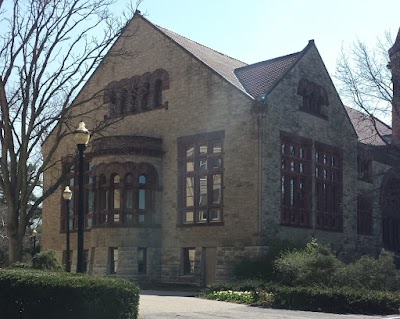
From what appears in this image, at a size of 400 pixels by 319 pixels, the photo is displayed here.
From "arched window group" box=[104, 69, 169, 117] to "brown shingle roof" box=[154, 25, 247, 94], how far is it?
207 cm

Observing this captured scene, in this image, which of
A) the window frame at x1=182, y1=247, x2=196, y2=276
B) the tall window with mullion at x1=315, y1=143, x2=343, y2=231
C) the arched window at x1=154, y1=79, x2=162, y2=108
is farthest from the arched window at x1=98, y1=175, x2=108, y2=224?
the tall window with mullion at x1=315, y1=143, x2=343, y2=231

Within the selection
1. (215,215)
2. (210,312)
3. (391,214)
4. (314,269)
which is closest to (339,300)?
(314,269)

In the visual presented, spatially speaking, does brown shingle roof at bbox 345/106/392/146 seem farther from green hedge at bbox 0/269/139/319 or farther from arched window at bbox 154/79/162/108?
green hedge at bbox 0/269/139/319

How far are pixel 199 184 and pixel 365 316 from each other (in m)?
14.9

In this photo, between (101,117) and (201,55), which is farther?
(101,117)

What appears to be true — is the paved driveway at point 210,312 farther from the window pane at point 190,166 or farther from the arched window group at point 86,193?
the arched window group at point 86,193

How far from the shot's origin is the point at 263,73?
3319 centimetres

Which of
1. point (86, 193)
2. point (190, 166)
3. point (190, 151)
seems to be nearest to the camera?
point (190, 166)

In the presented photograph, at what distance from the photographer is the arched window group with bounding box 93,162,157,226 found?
106 feet

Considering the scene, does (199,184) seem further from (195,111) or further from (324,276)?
(324,276)

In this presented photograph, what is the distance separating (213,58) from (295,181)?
351 inches

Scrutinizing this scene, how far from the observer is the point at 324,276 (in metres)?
22.4

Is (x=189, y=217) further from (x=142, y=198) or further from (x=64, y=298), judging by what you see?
(x=64, y=298)

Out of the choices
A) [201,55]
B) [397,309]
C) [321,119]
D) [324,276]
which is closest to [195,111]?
[201,55]
